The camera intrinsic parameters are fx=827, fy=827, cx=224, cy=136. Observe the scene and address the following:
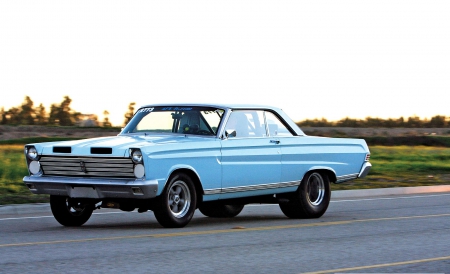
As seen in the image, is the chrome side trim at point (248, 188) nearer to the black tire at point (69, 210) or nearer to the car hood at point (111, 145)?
the car hood at point (111, 145)

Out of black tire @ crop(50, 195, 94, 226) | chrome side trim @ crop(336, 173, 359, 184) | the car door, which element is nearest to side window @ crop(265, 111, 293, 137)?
the car door

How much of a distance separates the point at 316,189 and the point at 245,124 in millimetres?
1867

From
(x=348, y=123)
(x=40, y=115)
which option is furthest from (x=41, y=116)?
(x=348, y=123)

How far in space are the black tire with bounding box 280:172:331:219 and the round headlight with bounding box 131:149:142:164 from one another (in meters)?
3.44

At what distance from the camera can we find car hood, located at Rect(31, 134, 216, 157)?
10.5 meters

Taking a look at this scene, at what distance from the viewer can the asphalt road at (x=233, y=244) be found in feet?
26.1

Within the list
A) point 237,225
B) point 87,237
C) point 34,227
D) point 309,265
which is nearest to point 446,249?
point 309,265

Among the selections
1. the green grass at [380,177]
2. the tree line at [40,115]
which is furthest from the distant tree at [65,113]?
the green grass at [380,177]

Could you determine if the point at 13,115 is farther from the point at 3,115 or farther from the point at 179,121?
the point at 179,121

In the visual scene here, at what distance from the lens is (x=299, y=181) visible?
12945 millimetres

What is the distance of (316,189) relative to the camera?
13430mm

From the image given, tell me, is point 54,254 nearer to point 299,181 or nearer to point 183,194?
point 183,194

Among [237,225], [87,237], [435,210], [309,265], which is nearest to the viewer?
[309,265]

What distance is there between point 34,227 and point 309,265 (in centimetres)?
493
